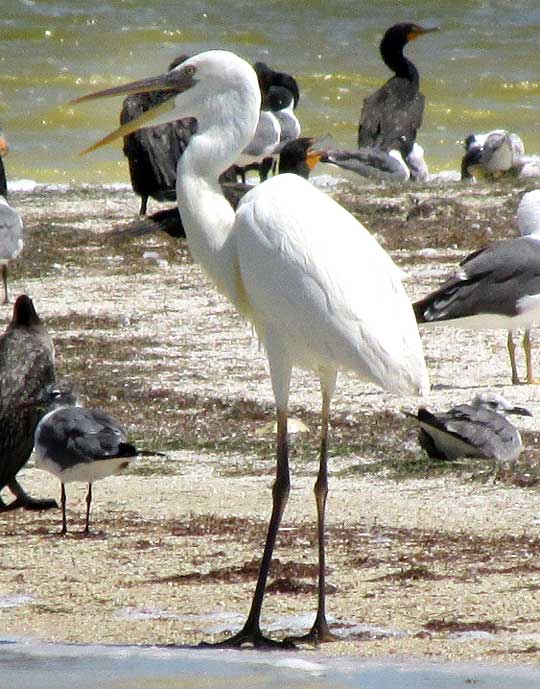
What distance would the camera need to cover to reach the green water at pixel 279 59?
29.4 metres

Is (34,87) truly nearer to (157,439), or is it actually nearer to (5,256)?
(5,256)

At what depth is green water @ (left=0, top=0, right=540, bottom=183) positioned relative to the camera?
96.3 ft

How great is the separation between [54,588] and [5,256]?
7627mm

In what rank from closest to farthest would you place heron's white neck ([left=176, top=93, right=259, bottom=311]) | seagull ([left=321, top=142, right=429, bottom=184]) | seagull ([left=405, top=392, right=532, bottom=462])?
heron's white neck ([left=176, top=93, right=259, bottom=311]) → seagull ([left=405, top=392, right=532, bottom=462]) → seagull ([left=321, top=142, right=429, bottom=184])

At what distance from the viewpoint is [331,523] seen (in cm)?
736

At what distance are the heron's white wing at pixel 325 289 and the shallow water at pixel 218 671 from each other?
1017mm

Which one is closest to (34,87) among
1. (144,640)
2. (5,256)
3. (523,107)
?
(523,107)

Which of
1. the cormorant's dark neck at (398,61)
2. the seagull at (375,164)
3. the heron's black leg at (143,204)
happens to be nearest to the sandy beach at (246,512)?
the heron's black leg at (143,204)

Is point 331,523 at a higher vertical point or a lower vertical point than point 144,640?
lower

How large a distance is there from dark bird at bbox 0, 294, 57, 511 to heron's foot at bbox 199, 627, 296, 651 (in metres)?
2.58

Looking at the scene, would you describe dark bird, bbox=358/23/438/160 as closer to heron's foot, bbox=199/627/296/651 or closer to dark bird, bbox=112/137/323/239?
dark bird, bbox=112/137/323/239

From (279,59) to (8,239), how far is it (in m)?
21.3

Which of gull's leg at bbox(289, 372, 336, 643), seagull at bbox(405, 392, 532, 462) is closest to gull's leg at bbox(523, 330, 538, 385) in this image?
seagull at bbox(405, 392, 532, 462)

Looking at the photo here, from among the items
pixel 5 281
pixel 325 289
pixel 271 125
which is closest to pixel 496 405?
pixel 325 289
